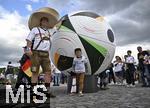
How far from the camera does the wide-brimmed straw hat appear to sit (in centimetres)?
860

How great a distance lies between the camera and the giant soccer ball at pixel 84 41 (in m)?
9.34

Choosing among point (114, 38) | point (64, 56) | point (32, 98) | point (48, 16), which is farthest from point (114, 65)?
point (32, 98)

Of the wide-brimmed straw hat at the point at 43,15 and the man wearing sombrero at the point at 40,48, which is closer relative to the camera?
the man wearing sombrero at the point at 40,48

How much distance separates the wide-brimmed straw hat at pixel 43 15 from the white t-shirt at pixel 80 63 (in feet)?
4.11

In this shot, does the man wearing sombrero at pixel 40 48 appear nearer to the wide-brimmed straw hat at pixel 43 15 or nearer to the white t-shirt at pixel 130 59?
the wide-brimmed straw hat at pixel 43 15

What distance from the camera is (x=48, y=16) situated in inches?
341

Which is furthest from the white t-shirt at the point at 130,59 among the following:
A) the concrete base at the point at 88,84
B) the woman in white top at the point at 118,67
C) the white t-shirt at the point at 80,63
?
the white t-shirt at the point at 80,63

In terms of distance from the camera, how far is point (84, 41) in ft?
30.6

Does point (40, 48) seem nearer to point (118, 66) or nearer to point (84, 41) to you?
point (84, 41)

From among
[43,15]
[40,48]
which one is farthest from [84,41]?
[40,48]

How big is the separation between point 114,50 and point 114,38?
384 mm

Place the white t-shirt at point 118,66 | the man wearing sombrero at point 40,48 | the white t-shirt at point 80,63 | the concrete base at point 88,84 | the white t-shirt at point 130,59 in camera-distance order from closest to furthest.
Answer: the man wearing sombrero at point 40,48, the white t-shirt at point 80,63, the concrete base at point 88,84, the white t-shirt at point 130,59, the white t-shirt at point 118,66

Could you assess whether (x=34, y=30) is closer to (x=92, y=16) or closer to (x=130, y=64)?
(x=92, y=16)

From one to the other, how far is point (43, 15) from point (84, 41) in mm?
1436
